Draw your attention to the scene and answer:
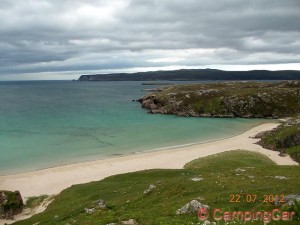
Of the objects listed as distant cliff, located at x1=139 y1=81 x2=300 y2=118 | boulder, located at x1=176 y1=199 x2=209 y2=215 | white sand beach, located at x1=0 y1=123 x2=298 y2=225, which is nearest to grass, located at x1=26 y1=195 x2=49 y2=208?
white sand beach, located at x1=0 y1=123 x2=298 y2=225

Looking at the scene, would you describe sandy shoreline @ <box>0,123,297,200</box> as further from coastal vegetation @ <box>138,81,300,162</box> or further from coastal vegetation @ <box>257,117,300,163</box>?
coastal vegetation @ <box>138,81,300,162</box>

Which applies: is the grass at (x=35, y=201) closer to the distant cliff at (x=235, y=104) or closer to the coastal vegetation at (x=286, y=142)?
the coastal vegetation at (x=286, y=142)

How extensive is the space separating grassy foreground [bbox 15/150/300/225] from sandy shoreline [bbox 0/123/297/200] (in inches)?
352

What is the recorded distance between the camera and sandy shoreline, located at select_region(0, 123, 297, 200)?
4778 cm

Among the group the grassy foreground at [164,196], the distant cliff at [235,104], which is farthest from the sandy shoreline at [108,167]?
the distant cliff at [235,104]

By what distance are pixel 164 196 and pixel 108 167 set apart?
100 feet

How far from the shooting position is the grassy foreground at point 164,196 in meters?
22.2

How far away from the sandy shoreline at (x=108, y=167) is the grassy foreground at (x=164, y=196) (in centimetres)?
895

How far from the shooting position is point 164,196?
27750mm

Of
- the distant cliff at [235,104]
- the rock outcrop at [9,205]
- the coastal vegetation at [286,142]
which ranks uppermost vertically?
the distant cliff at [235,104]

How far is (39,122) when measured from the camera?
111562mm

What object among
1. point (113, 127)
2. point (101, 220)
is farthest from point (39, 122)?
point (101, 220)

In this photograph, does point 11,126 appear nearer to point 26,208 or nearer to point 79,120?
point 79,120

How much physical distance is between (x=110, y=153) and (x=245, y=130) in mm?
45594
